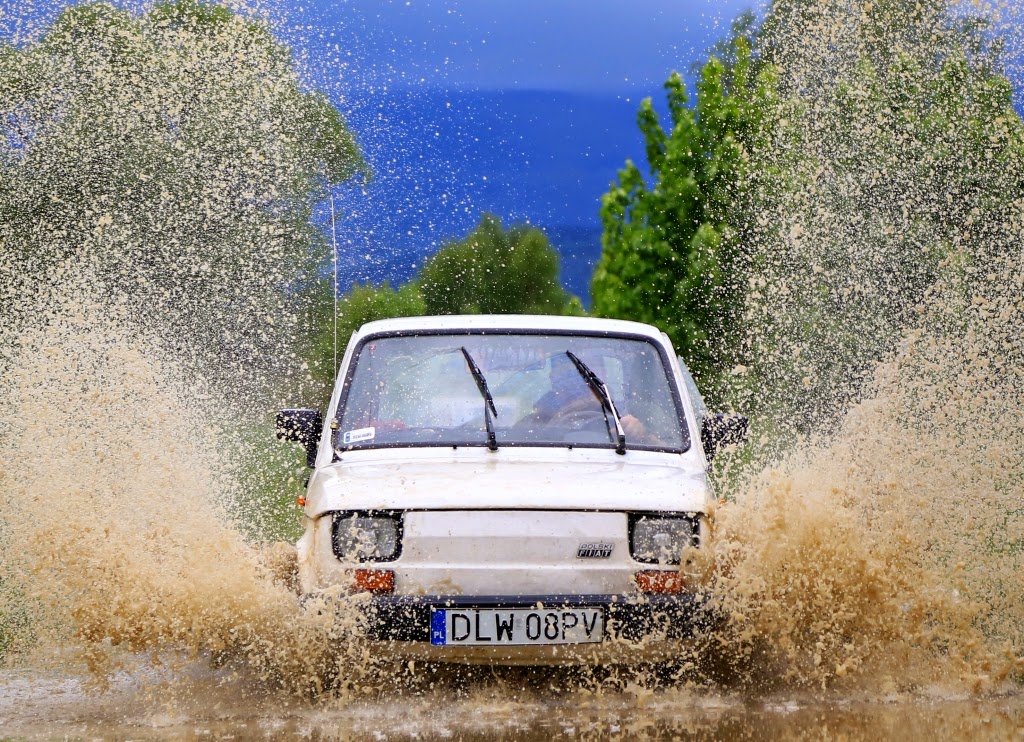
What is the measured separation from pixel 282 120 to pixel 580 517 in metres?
27.0

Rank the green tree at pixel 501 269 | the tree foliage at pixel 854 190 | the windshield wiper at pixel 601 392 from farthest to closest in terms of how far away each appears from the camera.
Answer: the green tree at pixel 501 269
the tree foliage at pixel 854 190
the windshield wiper at pixel 601 392

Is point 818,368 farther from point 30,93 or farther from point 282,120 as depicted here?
point 30,93

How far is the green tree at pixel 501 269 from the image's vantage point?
96062 mm

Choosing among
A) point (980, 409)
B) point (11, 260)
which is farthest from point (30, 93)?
point (980, 409)

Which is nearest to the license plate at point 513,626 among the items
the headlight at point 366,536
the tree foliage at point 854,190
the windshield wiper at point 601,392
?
the headlight at point 366,536

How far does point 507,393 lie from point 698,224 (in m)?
23.8

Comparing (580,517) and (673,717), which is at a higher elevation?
(580,517)

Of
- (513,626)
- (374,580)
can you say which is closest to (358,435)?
(374,580)

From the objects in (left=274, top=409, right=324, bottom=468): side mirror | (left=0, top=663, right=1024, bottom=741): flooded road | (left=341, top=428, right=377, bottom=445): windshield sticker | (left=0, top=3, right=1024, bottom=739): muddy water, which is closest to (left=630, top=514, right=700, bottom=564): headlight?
(left=0, top=3, right=1024, bottom=739): muddy water

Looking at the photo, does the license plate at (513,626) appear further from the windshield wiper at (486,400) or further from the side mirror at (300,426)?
the side mirror at (300,426)

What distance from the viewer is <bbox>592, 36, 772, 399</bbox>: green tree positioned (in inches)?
1117

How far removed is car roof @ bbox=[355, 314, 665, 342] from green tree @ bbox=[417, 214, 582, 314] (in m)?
87.3

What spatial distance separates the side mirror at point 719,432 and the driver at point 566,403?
1.22 ft

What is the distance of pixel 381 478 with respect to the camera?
19.3ft
